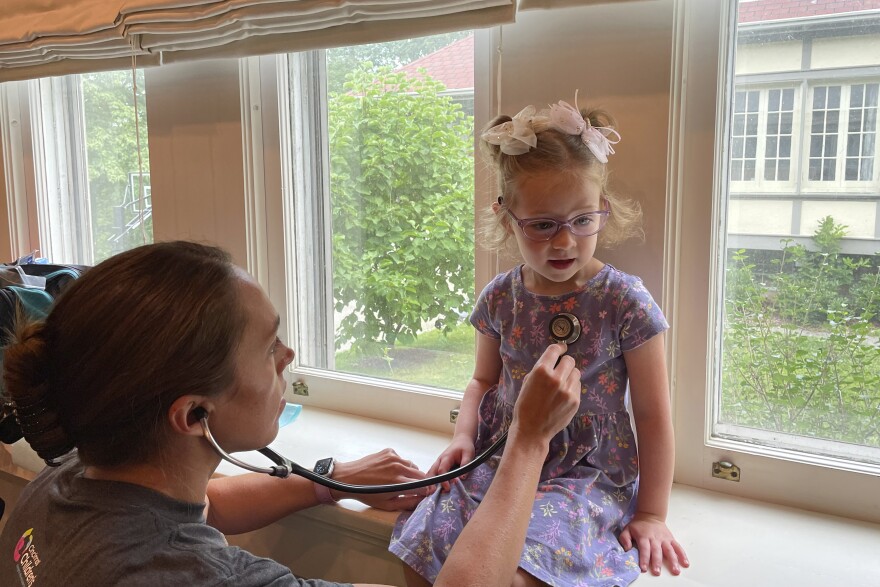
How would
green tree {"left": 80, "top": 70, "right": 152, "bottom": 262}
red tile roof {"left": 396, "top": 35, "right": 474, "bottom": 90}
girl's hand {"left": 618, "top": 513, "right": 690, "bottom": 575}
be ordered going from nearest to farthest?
girl's hand {"left": 618, "top": 513, "right": 690, "bottom": 575} → red tile roof {"left": 396, "top": 35, "right": 474, "bottom": 90} → green tree {"left": 80, "top": 70, "right": 152, "bottom": 262}

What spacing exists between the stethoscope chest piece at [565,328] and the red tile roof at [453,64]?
57 cm

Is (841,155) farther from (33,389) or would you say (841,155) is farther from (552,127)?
(33,389)

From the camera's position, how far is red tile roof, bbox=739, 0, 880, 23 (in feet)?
3.56

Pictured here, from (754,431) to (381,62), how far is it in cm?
111

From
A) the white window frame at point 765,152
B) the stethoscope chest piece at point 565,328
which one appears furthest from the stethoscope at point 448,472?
the white window frame at point 765,152

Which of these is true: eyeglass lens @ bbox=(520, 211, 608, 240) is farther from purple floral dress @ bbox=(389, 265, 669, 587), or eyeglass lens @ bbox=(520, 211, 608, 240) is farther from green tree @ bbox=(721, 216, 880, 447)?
green tree @ bbox=(721, 216, 880, 447)

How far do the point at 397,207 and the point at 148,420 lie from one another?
0.95 meters

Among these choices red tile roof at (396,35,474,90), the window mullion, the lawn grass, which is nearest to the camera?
red tile roof at (396,35,474,90)

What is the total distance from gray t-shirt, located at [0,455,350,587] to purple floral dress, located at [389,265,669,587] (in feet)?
1.01

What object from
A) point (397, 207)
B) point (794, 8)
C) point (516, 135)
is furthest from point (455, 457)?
point (794, 8)

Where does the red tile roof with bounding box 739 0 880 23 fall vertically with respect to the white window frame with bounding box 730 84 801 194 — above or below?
above

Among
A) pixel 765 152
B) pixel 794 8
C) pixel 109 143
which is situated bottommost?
pixel 765 152

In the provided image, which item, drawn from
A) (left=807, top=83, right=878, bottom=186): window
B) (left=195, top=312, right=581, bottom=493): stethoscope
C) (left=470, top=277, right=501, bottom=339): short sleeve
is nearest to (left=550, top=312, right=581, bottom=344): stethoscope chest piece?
(left=195, top=312, right=581, bottom=493): stethoscope

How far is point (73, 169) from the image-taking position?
229 centimetres
